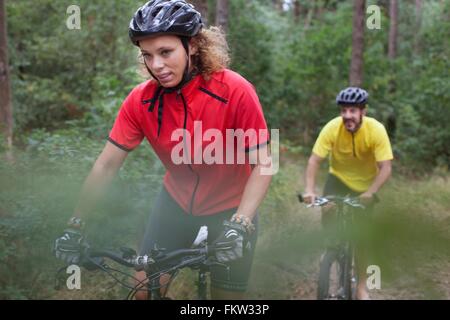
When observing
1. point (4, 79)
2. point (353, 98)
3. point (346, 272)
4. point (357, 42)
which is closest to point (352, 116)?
point (353, 98)

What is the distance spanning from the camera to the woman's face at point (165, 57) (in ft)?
9.64

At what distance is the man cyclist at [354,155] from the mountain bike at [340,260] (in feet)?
0.40

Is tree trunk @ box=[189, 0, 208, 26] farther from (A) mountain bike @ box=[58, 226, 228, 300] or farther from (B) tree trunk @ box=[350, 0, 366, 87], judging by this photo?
(B) tree trunk @ box=[350, 0, 366, 87]

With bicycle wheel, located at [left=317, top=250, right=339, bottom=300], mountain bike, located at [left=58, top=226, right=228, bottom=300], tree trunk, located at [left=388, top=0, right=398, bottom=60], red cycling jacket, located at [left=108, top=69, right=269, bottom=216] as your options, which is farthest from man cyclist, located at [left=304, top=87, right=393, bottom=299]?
tree trunk, located at [left=388, top=0, right=398, bottom=60]

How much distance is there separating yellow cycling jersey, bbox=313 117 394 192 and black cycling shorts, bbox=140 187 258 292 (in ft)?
7.98

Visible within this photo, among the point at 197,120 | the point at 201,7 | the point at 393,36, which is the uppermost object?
the point at 393,36

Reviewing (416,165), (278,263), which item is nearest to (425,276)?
(278,263)

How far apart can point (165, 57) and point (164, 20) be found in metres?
0.19

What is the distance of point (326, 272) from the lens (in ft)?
17.5

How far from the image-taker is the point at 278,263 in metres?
6.00

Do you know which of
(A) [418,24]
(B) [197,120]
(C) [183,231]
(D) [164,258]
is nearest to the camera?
(D) [164,258]

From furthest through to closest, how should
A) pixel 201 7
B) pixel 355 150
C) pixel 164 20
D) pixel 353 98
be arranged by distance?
1. pixel 201 7
2. pixel 355 150
3. pixel 353 98
4. pixel 164 20

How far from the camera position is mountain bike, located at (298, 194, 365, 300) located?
5266 millimetres

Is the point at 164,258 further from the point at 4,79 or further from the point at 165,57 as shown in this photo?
A: the point at 4,79
